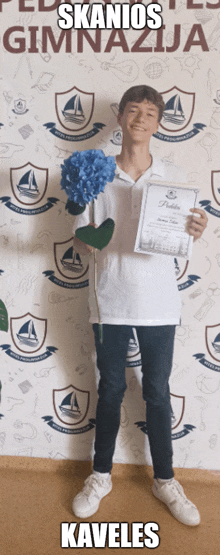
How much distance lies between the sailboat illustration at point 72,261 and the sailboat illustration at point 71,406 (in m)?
0.46

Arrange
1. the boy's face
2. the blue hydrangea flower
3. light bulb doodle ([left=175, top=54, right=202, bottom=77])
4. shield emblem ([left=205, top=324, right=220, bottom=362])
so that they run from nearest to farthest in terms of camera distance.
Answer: the blue hydrangea flower, the boy's face, light bulb doodle ([left=175, top=54, right=202, bottom=77]), shield emblem ([left=205, top=324, right=220, bottom=362])

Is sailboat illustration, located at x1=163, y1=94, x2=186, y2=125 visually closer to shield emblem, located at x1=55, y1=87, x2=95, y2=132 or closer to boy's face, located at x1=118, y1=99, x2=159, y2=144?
boy's face, located at x1=118, y1=99, x2=159, y2=144

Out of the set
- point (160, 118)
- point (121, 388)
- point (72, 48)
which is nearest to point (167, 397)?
point (121, 388)

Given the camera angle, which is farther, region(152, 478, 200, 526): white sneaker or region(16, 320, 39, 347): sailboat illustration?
region(16, 320, 39, 347): sailboat illustration

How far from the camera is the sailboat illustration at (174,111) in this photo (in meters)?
Answer: 1.35

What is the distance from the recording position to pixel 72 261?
1451mm

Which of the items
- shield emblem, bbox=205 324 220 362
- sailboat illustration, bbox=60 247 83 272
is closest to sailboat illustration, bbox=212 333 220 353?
shield emblem, bbox=205 324 220 362

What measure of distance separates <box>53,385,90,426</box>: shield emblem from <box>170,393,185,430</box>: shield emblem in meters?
0.31

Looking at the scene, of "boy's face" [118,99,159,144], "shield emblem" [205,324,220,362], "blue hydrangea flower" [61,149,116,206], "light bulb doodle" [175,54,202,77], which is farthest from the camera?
"shield emblem" [205,324,220,362]

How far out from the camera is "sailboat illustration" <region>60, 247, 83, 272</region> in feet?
4.75

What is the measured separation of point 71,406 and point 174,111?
3.59ft

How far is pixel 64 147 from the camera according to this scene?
1.40 m

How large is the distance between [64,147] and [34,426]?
A: 1.02 meters

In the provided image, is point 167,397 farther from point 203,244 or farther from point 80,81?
point 80,81
